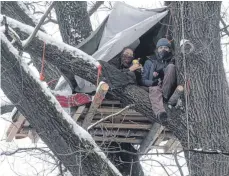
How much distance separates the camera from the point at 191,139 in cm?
428

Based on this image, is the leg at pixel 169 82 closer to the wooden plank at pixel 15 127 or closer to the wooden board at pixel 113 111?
the wooden board at pixel 113 111

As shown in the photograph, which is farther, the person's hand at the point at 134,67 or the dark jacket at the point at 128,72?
the person's hand at the point at 134,67

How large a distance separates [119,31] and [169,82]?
53.8 inches

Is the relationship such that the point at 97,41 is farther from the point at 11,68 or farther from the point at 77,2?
the point at 11,68

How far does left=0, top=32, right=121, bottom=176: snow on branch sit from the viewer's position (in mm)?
4004

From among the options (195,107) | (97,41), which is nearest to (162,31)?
(97,41)

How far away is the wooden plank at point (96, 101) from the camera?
434 centimetres

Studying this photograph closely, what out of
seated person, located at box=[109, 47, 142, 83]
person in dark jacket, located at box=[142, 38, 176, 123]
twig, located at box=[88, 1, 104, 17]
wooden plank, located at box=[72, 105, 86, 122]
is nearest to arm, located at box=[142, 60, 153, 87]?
person in dark jacket, located at box=[142, 38, 176, 123]

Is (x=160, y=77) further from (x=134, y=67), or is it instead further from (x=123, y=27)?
(x=123, y=27)

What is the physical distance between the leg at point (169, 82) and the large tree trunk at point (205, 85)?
90 mm

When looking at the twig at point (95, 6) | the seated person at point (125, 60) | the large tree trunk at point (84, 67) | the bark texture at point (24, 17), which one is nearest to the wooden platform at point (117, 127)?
the large tree trunk at point (84, 67)

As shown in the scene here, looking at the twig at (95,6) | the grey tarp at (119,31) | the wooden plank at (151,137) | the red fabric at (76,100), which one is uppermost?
the twig at (95,6)

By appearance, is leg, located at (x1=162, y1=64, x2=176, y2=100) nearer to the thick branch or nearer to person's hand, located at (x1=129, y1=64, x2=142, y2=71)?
the thick branch

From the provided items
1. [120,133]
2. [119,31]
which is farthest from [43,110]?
[119,31]
